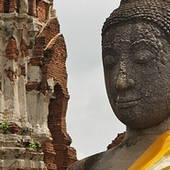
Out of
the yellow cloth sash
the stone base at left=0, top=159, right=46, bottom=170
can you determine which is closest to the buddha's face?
the yellow cloth sash

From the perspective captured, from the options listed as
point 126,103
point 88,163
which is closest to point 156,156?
point 126,103

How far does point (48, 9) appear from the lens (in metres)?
18.0

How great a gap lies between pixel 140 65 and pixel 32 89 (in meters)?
12.4

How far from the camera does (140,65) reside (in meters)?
4.24

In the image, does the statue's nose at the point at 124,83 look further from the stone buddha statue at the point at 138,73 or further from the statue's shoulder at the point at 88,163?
the statue's shoulder at the point at 88,163

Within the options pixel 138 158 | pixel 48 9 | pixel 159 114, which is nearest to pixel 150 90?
pixel 159 114

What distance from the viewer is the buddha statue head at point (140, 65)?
420 centimetres

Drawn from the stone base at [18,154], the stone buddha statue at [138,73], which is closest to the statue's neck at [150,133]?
the stone buddha statue at [138,73]

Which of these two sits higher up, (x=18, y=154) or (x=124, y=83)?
(x=18, y=154)

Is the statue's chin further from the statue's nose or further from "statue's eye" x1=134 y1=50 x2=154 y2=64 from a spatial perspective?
"statue's eye" x1=134 y1=50 x2=154 y2=64

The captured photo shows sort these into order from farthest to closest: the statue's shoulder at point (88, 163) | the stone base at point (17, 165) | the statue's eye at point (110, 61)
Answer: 1. the stone base at point (17, 165)
2. the statue's shoulder at point (88, 163)
3. the statue's eye at point (110, 61)

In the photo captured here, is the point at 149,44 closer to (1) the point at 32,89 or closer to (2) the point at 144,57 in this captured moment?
(2) the point at 144,57

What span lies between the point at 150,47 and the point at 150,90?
263 mm

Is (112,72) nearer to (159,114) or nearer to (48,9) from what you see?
(159,114)
